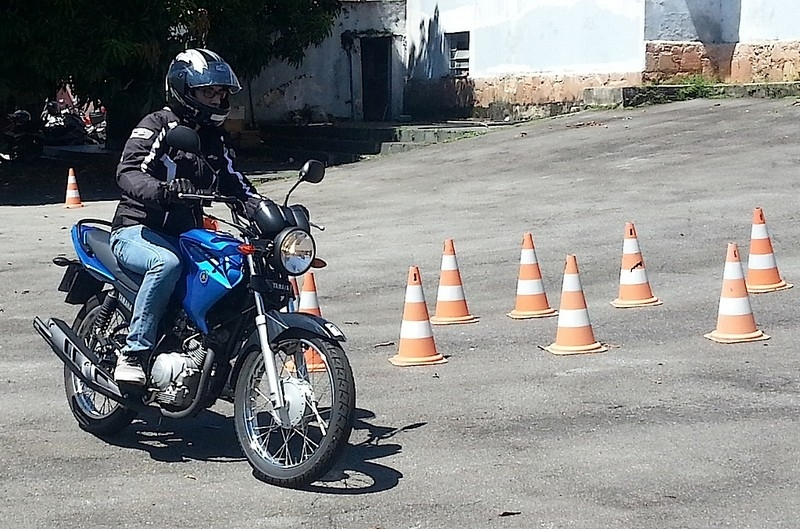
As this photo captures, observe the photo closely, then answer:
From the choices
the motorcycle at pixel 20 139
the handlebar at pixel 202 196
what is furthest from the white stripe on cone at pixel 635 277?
the motorcycle at pixel 20 139

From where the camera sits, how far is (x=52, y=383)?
25.3 ft

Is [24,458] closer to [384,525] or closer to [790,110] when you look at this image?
[384,525]

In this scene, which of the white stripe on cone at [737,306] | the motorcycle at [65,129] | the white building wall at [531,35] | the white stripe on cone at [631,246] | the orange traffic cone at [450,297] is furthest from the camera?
the motorcycle at [65,129]

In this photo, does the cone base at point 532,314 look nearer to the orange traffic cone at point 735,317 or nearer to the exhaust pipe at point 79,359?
the orange traffic cone at point 735,317

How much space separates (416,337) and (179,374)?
2.48 m

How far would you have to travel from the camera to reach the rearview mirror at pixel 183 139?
18.1ft

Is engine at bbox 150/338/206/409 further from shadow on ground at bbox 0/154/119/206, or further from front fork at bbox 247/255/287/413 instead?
shadow on ground at bbox 0/154/119/206

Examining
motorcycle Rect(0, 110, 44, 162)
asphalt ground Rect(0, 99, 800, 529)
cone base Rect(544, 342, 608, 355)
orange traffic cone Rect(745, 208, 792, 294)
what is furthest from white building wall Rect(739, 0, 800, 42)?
cone base Rect(544, 342, 608, 355)

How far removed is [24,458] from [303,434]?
1580 millimetres

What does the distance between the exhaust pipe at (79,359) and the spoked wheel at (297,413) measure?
32.5 inches

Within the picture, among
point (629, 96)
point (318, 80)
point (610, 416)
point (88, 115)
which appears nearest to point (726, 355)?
point (610, 416)

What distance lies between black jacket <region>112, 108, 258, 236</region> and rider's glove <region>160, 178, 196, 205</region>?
0.41 ft

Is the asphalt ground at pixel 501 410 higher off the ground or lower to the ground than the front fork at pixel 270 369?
lower

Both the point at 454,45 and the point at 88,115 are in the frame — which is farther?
the point at 88,115
